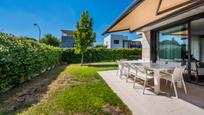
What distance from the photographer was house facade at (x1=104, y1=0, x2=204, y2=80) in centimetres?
512

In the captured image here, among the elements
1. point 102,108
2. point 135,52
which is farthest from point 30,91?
point 135,52

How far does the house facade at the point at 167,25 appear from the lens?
512 cm

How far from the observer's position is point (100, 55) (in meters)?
23.4

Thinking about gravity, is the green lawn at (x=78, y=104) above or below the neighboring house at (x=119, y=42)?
below

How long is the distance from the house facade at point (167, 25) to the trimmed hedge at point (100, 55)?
37.6 ft

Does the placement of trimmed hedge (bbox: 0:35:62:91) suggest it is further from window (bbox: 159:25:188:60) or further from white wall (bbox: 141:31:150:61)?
window (bbox: 159:25:188:60)

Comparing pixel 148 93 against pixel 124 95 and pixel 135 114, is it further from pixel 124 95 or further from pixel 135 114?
pixel 135 114

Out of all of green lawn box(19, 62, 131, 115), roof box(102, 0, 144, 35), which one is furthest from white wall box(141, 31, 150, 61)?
green lawn box(19, 62, 131, 115)

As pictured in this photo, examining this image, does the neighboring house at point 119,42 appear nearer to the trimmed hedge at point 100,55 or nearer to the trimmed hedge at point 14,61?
the trimmed hedge at point 100,55

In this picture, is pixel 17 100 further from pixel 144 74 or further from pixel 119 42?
pixel 119 42

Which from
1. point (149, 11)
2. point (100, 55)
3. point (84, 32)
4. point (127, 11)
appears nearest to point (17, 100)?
point (127, 11)

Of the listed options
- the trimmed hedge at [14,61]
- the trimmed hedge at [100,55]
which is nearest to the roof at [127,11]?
the trimmed hedge at [14,61]

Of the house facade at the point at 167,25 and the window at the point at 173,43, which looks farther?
the window at the point at 173,43

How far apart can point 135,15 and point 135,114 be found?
4.26m
